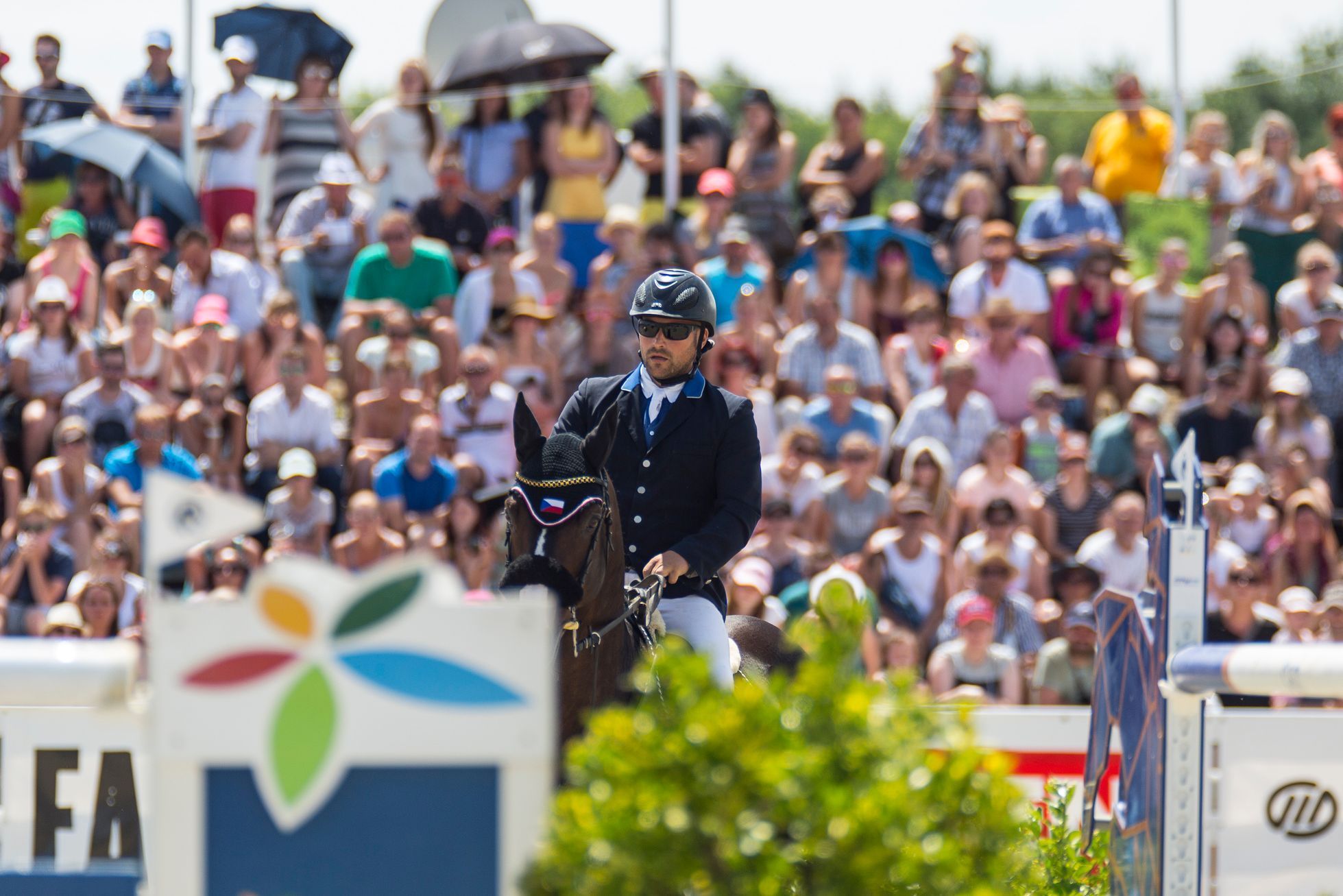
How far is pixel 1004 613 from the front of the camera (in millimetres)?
10562

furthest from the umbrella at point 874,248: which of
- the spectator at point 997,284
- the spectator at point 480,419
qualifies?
the spectator at point 480,419

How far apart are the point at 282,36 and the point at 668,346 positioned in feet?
30.1

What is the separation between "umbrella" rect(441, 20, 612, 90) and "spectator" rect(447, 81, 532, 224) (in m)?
0.15

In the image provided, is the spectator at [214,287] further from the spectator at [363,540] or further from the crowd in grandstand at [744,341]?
the spectator at [363,540]

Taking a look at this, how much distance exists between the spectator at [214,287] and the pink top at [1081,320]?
584 centimetres

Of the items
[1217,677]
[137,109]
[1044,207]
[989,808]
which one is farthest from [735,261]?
[989,808]

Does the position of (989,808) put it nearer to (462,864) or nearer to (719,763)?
(719,763)

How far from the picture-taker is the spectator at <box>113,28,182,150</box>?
47.3ft

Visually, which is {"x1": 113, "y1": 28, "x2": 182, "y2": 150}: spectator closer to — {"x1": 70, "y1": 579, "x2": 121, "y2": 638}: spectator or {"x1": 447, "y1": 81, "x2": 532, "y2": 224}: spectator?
{"x1": 447, "y1": 81, "x2": 532, "y2": 224}: spectator

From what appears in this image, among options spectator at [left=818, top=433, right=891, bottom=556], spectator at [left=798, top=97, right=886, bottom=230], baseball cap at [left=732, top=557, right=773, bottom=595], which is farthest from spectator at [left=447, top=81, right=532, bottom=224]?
baseball cap at [left=732, top=557, right=773, bottom=595]

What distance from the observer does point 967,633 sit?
1003 cm

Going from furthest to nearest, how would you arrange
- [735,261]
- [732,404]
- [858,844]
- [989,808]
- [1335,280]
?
[1335,280] → [735,261] → [732,404] → [989,808] → [858,844]

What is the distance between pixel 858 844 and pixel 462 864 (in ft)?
2.03

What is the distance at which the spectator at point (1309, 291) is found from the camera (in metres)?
13.8
